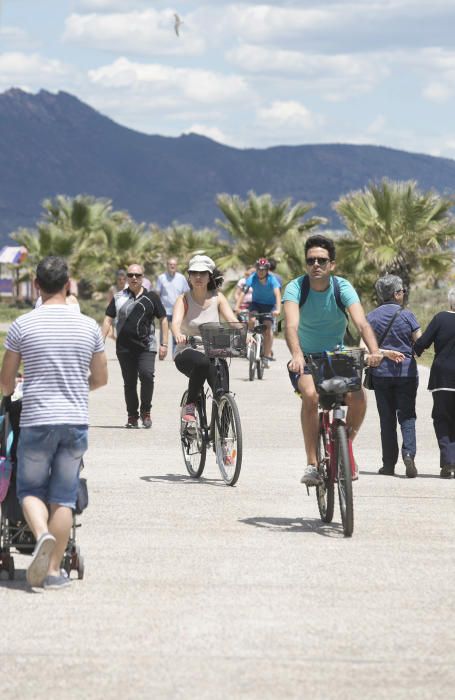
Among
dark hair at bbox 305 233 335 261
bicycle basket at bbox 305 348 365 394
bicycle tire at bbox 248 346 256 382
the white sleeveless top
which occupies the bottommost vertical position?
bicycle tire at bbox 248 346 256 382

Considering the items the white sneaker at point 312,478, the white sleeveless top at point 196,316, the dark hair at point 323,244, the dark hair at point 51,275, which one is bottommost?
the white sneaker at point 312,478

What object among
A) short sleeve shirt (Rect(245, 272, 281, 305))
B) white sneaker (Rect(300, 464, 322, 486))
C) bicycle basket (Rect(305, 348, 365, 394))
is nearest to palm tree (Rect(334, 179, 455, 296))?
short sleeve shirt (Rect(245, 272, 281, 305))

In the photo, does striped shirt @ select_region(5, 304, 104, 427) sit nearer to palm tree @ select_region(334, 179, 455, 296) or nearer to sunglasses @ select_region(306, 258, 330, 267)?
sunglasses @ select_region(306, 258, 330, 267)

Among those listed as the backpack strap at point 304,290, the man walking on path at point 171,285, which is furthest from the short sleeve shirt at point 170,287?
the backpack strap at point 304,290

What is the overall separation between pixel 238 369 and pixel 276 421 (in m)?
Answer: 9.69

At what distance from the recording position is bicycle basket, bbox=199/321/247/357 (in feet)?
36.5

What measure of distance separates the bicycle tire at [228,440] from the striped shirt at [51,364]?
383 centimetres

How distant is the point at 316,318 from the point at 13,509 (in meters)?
2.84

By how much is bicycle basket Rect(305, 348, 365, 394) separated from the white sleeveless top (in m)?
2.82

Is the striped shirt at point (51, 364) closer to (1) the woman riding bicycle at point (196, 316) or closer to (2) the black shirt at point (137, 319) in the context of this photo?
(1) the woman riding bicycle at point (196, 316)

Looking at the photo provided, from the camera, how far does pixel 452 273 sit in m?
38.5

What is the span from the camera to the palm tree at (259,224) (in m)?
46.6

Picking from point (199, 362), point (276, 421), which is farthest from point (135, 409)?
point (199, 362)

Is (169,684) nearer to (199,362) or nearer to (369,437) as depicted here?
(199,362)
